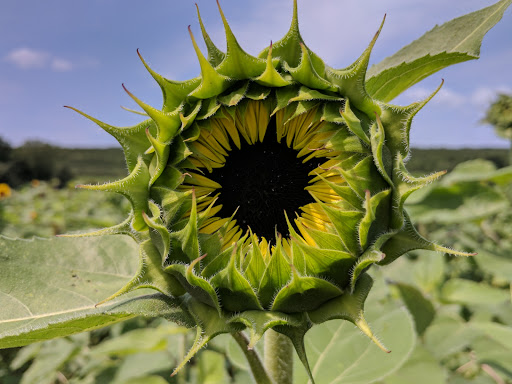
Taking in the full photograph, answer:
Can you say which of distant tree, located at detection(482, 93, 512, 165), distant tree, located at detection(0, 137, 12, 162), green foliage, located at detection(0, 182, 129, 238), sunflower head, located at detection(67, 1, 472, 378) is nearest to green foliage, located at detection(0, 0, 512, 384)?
sunflower head, located at detection(67, 1, 472, 378)

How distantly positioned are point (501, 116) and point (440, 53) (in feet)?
20.0

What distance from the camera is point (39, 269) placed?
156 centimetres

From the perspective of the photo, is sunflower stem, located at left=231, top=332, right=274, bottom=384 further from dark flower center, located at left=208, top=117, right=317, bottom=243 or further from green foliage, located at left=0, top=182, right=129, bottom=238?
green foliage, located at left=0, top=182, right=129, bottom=238

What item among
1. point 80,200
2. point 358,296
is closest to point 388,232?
point 358,296

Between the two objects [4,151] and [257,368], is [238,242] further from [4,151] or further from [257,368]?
[4,151]

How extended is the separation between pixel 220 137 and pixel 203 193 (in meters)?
0.20

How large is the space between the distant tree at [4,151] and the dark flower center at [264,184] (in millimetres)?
39302

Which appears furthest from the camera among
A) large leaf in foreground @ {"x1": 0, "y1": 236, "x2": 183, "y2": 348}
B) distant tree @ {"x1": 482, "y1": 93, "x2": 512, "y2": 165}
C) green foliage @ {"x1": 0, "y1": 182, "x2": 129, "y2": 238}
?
distant tree @ {"x1": 482, "y1": 93, "x2": 512, "y2": 165}

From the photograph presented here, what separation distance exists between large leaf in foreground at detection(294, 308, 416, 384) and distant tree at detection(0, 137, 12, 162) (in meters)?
39.0

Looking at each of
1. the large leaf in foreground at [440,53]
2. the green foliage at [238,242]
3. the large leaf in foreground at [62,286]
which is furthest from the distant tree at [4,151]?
the large leaf in foreground at [440,53]

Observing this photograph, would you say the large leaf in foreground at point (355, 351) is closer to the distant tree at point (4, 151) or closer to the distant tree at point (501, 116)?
the distant tree at point (501, 116)

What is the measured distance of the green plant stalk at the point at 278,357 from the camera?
1527 mm

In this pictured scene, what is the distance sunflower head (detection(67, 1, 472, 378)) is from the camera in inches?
48.5

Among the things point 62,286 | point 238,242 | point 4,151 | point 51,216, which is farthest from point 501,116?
point 4,151
